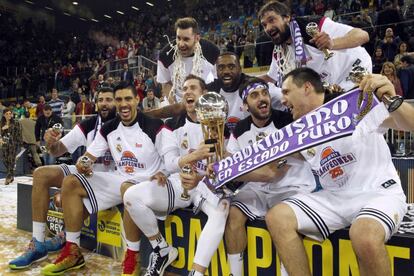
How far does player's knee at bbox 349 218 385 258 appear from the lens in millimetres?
1727

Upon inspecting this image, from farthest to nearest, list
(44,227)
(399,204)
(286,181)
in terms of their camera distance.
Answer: (44,227), (286,181), (399,204)

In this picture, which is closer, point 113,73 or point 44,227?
point 44,227

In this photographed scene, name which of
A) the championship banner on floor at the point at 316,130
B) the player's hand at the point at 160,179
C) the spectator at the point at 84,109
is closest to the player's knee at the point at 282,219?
the championship banner on floor at the point at 316,130

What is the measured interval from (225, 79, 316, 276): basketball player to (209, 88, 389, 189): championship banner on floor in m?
0.31

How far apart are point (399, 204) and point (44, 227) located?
2640 mm

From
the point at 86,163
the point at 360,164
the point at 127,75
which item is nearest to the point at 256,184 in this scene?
the point at 360,164

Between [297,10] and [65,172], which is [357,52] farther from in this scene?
[297,10]

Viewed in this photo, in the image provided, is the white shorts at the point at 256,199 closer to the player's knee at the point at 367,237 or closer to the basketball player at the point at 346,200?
the basketball player at the point at 346,200

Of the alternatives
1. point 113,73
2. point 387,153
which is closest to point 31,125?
point 113,73

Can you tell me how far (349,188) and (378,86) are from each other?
64cm

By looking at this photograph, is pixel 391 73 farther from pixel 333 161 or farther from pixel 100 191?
pixel 100 191

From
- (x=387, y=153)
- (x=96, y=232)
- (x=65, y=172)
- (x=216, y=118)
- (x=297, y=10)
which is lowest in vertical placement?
(x=96, y=232)

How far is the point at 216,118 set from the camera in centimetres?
219

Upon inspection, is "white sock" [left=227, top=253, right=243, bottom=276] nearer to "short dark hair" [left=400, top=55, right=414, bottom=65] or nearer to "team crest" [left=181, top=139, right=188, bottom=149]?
"team crest" [left=181, top=139, right=188, bottom=149]
